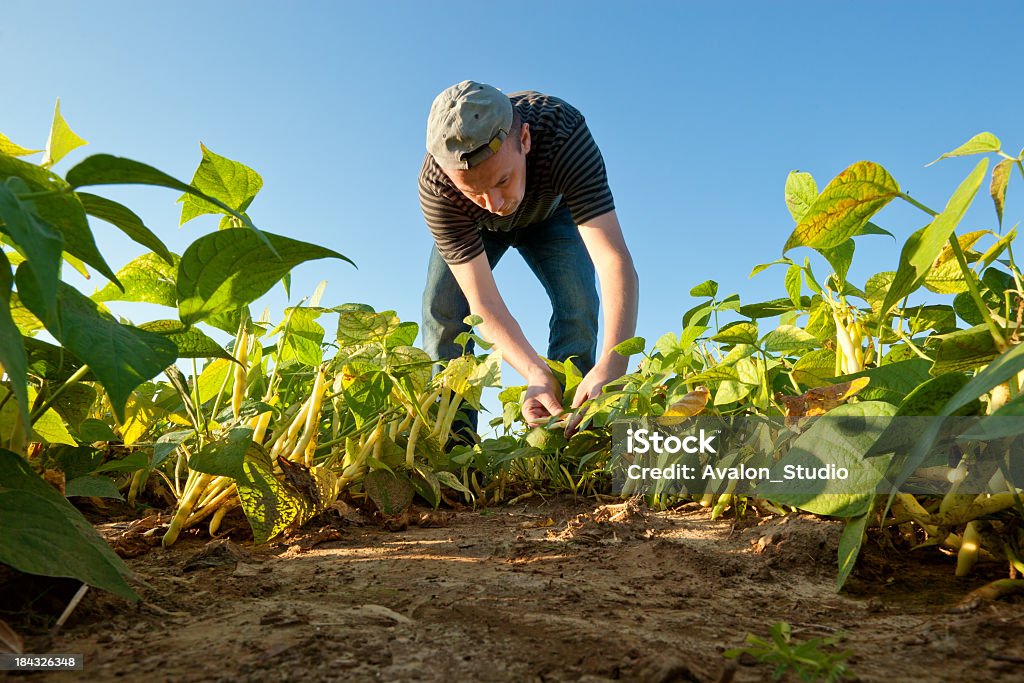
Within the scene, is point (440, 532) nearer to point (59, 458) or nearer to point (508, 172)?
point (59, 458)

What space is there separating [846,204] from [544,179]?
5.92ft

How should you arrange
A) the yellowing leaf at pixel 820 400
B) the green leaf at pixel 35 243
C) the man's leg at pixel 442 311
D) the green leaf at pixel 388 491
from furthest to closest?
the man's leg at pixel 442 311
the green leaf at pixel 388 491
the yellowing leaf at pixel 820 400
the green leaf at pixel 35 243

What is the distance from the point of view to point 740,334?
1.18m

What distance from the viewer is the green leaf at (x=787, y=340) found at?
3.71ft

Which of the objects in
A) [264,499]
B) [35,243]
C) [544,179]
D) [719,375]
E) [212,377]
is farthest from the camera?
[544,179]

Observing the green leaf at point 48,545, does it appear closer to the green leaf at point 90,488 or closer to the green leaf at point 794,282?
the green leaf at point 90,488

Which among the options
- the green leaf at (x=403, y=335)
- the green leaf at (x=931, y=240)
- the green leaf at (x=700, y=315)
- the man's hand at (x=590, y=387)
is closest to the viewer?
the green leaf at (x=931, y=240)

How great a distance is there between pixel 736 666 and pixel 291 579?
601 millimetres

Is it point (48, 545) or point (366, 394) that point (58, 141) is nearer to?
point (48, 545)

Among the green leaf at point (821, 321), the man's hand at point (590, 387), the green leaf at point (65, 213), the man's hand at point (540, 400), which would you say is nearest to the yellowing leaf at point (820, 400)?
the green leaf at point (821, 321)

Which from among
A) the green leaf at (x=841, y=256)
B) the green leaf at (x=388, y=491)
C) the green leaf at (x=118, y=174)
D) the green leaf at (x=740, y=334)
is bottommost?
the green leaf at (x=388, y=491)

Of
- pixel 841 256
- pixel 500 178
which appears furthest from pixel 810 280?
pixel 500 178

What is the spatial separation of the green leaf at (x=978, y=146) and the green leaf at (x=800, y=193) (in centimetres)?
30

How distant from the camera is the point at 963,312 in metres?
1.15
